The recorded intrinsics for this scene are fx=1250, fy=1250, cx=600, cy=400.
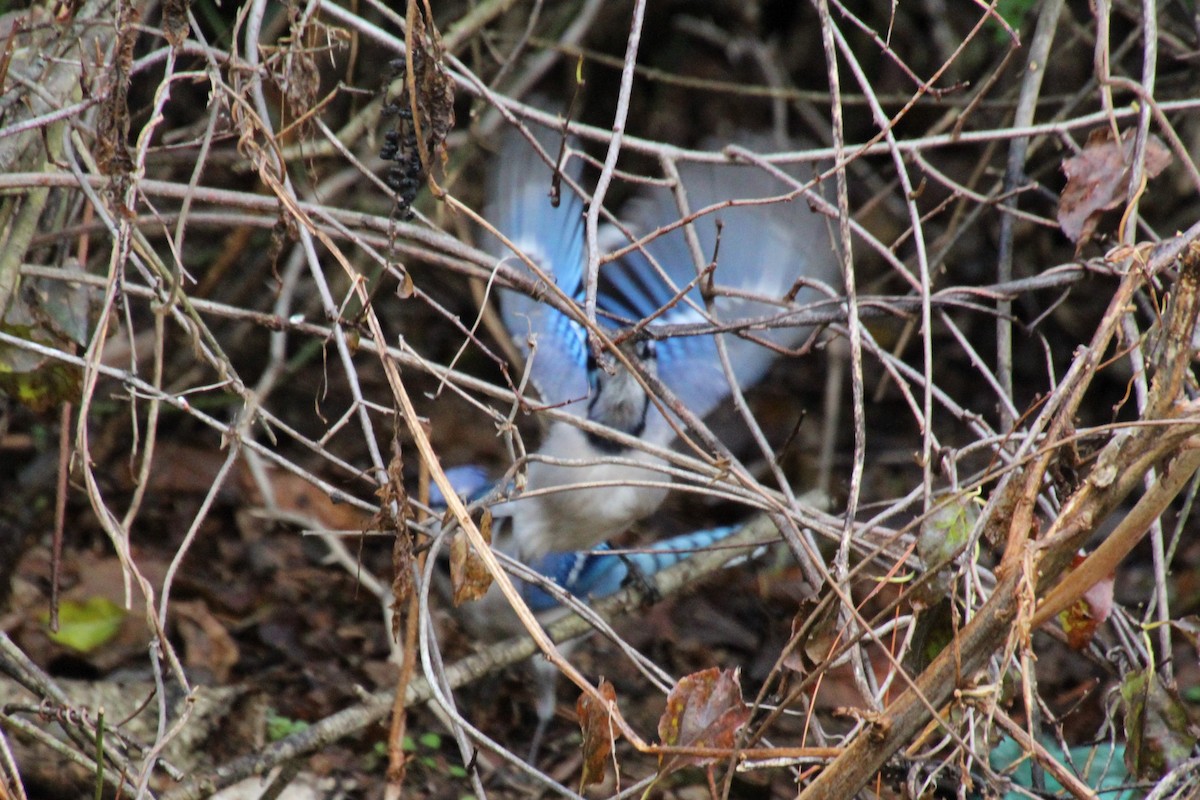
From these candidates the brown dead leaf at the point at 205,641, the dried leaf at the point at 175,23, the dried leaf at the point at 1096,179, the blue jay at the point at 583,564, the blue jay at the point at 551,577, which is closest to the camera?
the dried leaf at the point at 175,23

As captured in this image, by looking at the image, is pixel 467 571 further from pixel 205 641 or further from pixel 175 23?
pixel 205 641

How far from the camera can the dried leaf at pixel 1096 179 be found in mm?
2193

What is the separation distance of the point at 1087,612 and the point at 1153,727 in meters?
0.34

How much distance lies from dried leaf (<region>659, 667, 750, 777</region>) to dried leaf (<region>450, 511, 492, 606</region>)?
32 cm

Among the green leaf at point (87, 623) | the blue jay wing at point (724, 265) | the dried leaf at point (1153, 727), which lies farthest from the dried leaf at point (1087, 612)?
the green leaf at point (87, 623)

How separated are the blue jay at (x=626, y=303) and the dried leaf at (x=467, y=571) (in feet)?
3.60

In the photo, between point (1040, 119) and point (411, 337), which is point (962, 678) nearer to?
point (1040, 119)

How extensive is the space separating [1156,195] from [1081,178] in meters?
2.31

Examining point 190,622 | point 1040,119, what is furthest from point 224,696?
point 1040,119

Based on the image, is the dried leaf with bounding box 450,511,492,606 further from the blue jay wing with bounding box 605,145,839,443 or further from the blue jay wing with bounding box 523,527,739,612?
the blue jay wing with bounding box 523,527,739,612

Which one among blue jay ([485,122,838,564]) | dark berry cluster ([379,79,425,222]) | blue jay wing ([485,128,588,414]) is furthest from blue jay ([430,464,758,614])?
dark berry cluster ([379,79,425,222])

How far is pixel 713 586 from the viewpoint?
4293 millimetres

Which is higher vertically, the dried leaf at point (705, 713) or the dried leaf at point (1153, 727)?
the dried leaf at point (705, 713)

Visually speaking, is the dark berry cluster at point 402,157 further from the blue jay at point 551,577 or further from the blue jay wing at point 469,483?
the blue jay wing at point 469,483
